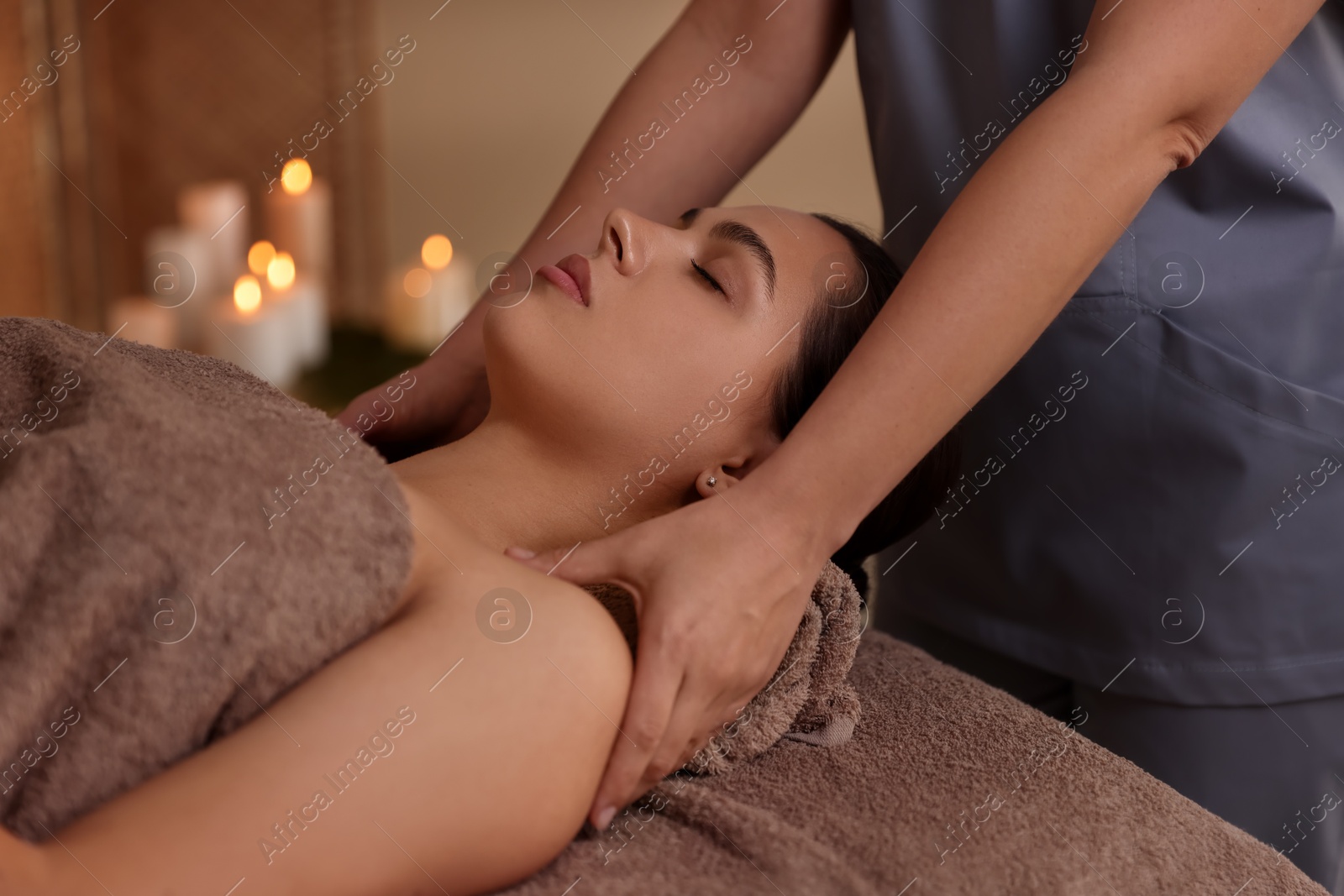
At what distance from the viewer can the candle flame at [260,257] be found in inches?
86.3

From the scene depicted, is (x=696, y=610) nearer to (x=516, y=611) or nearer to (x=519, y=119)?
(x=516, y=611)

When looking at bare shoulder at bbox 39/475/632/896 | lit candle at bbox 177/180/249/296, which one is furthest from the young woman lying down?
lit candle at bbox 177/180/249/296

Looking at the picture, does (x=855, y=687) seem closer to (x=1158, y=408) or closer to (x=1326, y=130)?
(x=1158, y=408)

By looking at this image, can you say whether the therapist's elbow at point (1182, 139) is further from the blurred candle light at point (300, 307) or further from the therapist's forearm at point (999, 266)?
the blurred candle light at point (300, 307)

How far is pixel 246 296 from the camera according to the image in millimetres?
2000

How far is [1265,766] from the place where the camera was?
3.56 feet

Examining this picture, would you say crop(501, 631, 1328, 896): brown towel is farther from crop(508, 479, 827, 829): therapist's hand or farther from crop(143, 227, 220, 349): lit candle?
crop(143, 227, 220, 349): lit candle

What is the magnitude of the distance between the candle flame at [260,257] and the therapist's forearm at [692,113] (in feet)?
3.56

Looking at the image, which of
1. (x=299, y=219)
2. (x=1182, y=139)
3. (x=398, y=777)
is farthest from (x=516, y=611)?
(x=299, y=219)

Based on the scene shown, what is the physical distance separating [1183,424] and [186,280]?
6.44 ft

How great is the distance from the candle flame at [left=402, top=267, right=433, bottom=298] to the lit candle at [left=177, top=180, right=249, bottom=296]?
0.42 m

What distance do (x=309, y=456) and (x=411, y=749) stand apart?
238mm

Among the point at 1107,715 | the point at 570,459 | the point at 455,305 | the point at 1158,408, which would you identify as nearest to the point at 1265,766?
the point at 1107,715

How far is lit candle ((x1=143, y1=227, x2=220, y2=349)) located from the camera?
2291 mm
